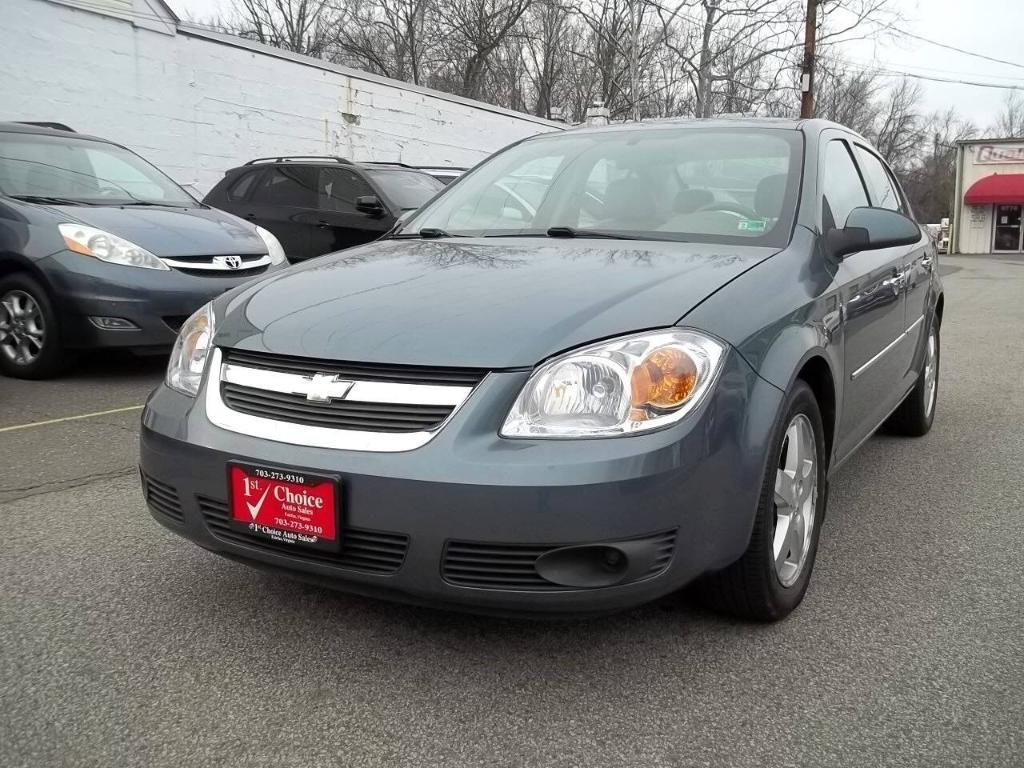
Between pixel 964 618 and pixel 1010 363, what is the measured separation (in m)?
5.65

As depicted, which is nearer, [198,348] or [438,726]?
[438,726]

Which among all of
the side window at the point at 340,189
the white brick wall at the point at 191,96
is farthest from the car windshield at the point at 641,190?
the white brick wall at the point at 191,96

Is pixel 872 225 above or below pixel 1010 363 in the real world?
above

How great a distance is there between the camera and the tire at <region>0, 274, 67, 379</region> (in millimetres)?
5941

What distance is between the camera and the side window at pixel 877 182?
4188 millimetres

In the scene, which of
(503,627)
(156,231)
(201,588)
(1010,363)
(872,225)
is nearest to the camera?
(503,627)

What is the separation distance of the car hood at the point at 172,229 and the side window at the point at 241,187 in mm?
2842

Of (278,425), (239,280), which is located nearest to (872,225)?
(278,425)

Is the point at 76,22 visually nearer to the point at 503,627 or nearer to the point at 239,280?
the point at 239,280

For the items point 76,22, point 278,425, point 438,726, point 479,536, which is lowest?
point 438,726

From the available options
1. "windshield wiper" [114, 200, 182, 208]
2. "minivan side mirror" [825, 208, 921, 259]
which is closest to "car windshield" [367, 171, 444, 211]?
"windshield wiper" [114, 200, 182, 208]

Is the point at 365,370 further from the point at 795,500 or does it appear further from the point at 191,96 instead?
the point at 191,96

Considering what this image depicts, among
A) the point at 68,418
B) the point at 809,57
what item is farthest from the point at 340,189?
the point at 809,57

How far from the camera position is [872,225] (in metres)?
3.19
